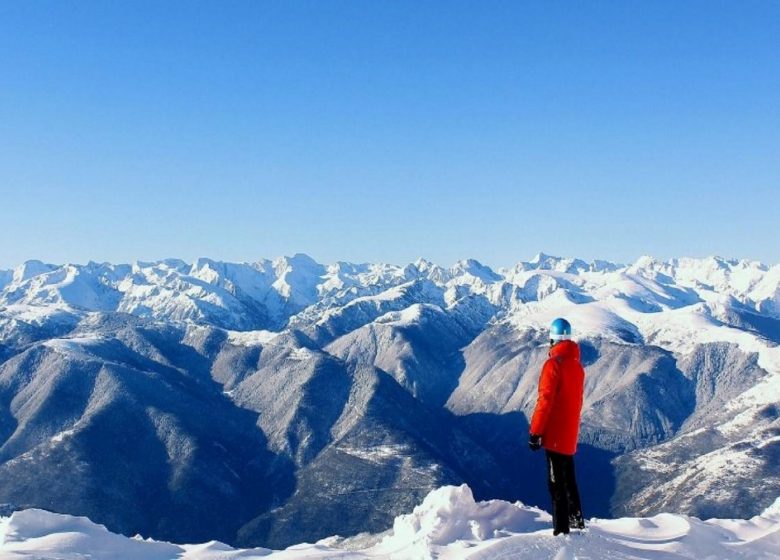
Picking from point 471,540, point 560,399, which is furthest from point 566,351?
point 471,540

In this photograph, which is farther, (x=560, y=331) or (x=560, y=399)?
(x=560, y=331)

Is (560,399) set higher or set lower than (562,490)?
higher

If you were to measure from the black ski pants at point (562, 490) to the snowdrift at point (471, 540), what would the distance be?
1.85 feet

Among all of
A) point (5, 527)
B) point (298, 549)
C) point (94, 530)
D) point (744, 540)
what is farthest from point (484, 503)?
point (5, 527)

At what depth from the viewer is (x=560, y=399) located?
21.6 m

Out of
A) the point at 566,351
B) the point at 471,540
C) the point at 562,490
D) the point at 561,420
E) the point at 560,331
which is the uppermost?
the point at 560,331

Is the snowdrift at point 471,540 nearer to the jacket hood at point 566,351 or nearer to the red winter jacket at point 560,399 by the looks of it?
the red winter jacket at point 560,399

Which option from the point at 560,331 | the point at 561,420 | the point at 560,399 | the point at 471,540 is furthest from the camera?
the point at 471,540

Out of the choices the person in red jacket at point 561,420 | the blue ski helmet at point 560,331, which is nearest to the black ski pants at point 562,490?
the person in red jacket at point 561,420

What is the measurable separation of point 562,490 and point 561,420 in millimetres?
2543

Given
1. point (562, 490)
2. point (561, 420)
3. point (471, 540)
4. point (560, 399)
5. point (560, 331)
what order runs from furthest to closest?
point (471, 540) < point (562, 490) < point (560, 331) < point (561, 420) < point (560, 399)

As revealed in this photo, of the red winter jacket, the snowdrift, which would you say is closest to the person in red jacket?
the red winter jacket

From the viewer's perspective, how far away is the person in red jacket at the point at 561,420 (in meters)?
21.3

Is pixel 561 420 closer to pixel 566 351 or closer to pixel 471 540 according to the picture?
pixel 566 351
